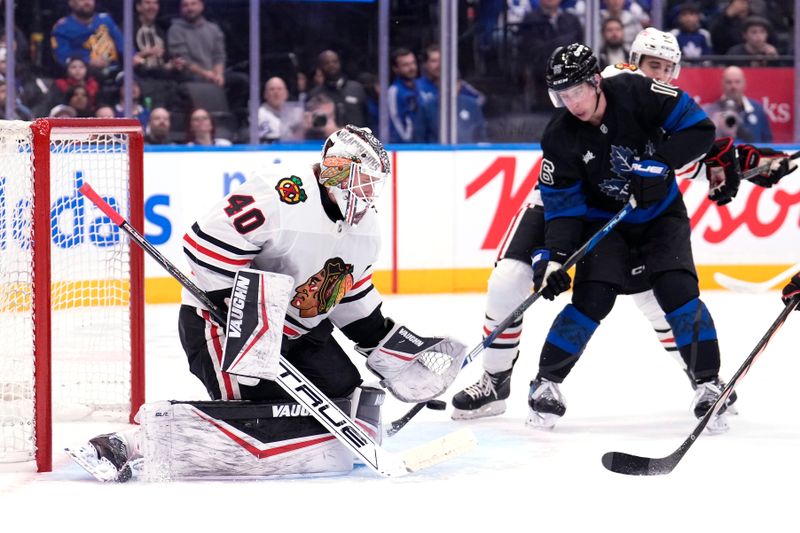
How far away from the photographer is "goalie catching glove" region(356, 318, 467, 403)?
123 inches

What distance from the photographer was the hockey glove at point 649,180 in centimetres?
334

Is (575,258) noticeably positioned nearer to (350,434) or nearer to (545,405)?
(545,405)

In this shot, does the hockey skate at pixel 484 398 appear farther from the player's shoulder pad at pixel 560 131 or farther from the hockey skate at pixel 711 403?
the player's shoulder pad at pixel 560 131

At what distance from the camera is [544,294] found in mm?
3377

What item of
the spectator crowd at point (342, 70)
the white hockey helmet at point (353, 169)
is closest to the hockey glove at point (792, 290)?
the white hockey helmet at point (353, 169)

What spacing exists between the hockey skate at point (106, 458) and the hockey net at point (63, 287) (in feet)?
0.38

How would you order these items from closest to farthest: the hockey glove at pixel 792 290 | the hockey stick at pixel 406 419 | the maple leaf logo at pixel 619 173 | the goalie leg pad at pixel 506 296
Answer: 1. the hockey glove at pixel 792 290
2. the hockey stick at pixel 406 419
3. the maple leaf logo at pixel 619 173
4. the goalie leg pad at pixel 506 296

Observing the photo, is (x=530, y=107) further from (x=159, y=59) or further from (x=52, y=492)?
(x=52, y=492)

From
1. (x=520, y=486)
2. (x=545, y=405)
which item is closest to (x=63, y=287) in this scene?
(x=545, y=405)

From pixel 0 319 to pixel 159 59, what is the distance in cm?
334

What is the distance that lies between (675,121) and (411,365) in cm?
97

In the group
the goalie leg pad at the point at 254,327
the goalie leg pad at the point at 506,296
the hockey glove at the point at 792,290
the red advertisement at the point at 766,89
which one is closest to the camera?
the goalie leg pad at the point at 254,327

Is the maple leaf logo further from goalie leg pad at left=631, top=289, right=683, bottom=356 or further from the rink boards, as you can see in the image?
the rink boards

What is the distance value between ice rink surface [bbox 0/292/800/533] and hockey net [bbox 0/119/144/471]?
146 millimetres
